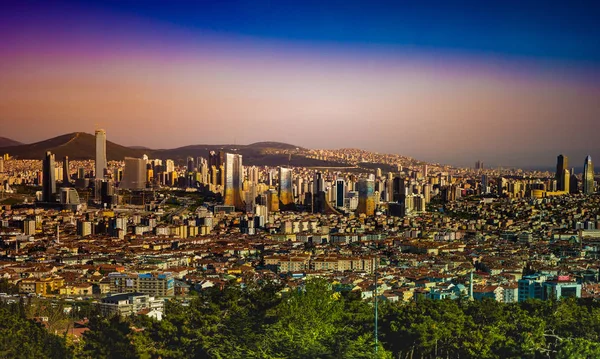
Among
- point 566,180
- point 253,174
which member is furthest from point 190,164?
point 566,180

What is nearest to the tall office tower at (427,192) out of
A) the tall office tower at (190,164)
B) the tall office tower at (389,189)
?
the tall office tower at (389,189)

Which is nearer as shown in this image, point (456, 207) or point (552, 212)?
point (552, 212)

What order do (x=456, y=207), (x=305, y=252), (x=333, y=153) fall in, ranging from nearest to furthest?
(x=305, y=252) → (x=456, y=207) → (x=333, y=153)

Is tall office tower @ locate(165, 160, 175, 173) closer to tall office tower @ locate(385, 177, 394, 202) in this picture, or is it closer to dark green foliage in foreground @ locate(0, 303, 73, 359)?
tall office tower @ locate(385, 177, 394, 202)

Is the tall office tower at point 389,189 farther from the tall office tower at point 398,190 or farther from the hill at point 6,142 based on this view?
the hill at point 6,142

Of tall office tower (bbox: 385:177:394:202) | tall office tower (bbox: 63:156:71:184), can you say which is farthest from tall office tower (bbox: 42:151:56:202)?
tall office tower (bbox: 385:177:394:202)

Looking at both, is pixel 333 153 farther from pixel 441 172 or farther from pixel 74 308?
pixel 74 308

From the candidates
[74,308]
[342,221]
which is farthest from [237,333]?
[342,221]
